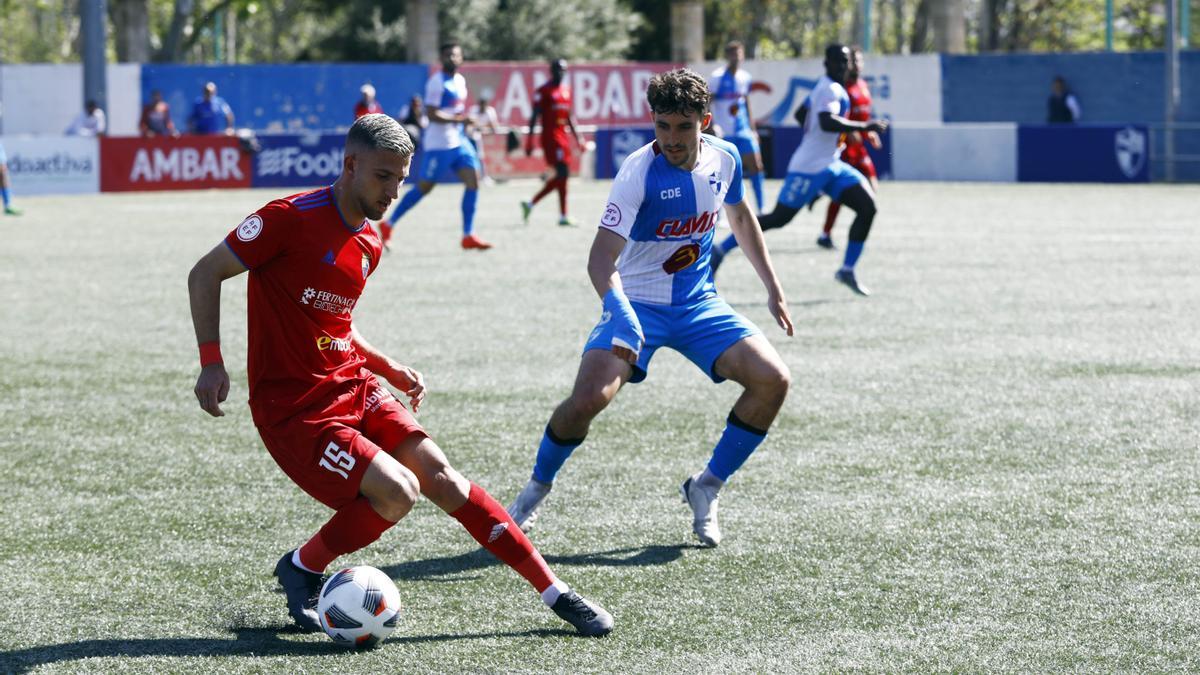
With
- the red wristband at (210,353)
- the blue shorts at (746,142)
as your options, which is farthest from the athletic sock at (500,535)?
the blue shorts at (746,142)

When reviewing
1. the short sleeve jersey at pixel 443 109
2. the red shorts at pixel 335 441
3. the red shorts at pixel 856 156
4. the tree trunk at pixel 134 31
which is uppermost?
the tree trunk at pixel 134 31

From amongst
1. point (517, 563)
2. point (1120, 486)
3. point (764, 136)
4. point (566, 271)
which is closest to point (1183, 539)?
point (1120, 486)

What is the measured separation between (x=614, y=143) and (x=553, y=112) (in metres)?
12.1

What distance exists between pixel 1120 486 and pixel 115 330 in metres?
7.83

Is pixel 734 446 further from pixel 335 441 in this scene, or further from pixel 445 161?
pixel 445 161

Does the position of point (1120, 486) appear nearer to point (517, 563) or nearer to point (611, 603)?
point (611, 603)

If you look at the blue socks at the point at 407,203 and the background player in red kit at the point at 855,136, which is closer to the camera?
the background player in red kit at the point at 855,136

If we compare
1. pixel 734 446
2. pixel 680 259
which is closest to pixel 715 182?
pixel 680 259

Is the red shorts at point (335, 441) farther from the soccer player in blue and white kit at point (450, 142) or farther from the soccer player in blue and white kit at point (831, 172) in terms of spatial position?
the soccer player in blue and white kit at point (450, 142)

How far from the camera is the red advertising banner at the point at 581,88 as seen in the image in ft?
129

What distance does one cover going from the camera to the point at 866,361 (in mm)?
10219

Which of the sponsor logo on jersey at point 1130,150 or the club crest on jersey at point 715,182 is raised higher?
the sponsor logo on jersey at point 1130,150

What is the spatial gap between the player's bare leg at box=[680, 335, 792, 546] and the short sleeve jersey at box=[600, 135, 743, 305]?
0.34m

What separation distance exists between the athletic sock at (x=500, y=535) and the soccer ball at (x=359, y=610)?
1.03 ft
